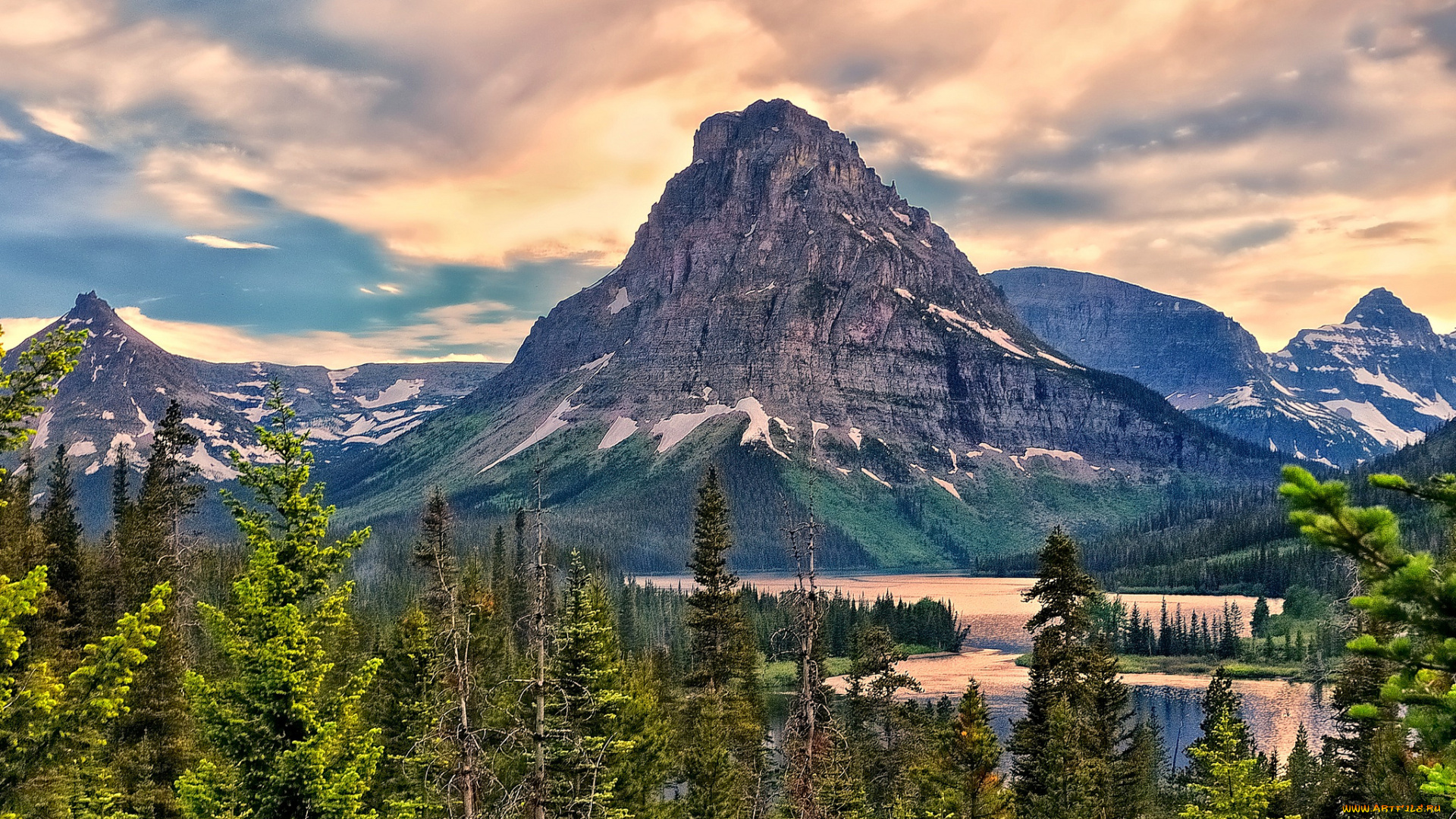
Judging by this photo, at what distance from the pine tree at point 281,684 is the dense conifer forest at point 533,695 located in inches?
3.0

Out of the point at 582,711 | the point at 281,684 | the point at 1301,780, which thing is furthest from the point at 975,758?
the point at 1301,780

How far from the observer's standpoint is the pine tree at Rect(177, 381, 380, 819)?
21.5 meters

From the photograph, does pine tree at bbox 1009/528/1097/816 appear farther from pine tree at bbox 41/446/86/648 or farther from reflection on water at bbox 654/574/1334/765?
reflection on water at bbox 654/574/1334/765

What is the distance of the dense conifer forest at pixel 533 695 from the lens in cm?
1540

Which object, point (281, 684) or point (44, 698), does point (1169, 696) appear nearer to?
point (281, 684)

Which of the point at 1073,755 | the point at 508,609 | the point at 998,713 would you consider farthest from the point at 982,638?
the point at 1073,755

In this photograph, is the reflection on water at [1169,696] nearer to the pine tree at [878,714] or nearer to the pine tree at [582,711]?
the pine tree at [878,714]

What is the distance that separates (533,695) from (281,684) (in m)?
5.79

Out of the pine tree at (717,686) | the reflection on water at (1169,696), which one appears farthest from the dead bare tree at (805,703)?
the reflection on water at (1169,696)

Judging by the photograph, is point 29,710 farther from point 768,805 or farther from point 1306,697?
point 1306,697

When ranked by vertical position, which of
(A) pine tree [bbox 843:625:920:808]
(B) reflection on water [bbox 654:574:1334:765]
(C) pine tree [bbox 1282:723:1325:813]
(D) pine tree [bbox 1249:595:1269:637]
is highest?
(A) pine tree [bbox 843:625:920:808]

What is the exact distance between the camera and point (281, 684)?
2158 cm

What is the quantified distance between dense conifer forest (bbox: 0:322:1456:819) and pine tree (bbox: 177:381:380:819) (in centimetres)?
8

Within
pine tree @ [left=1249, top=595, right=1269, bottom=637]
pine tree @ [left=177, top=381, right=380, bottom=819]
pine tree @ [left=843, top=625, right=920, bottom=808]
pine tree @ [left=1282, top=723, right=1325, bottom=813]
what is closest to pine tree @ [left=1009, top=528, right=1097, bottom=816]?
pine tree @ [left=843, top=625, right=920, bottom=808]
